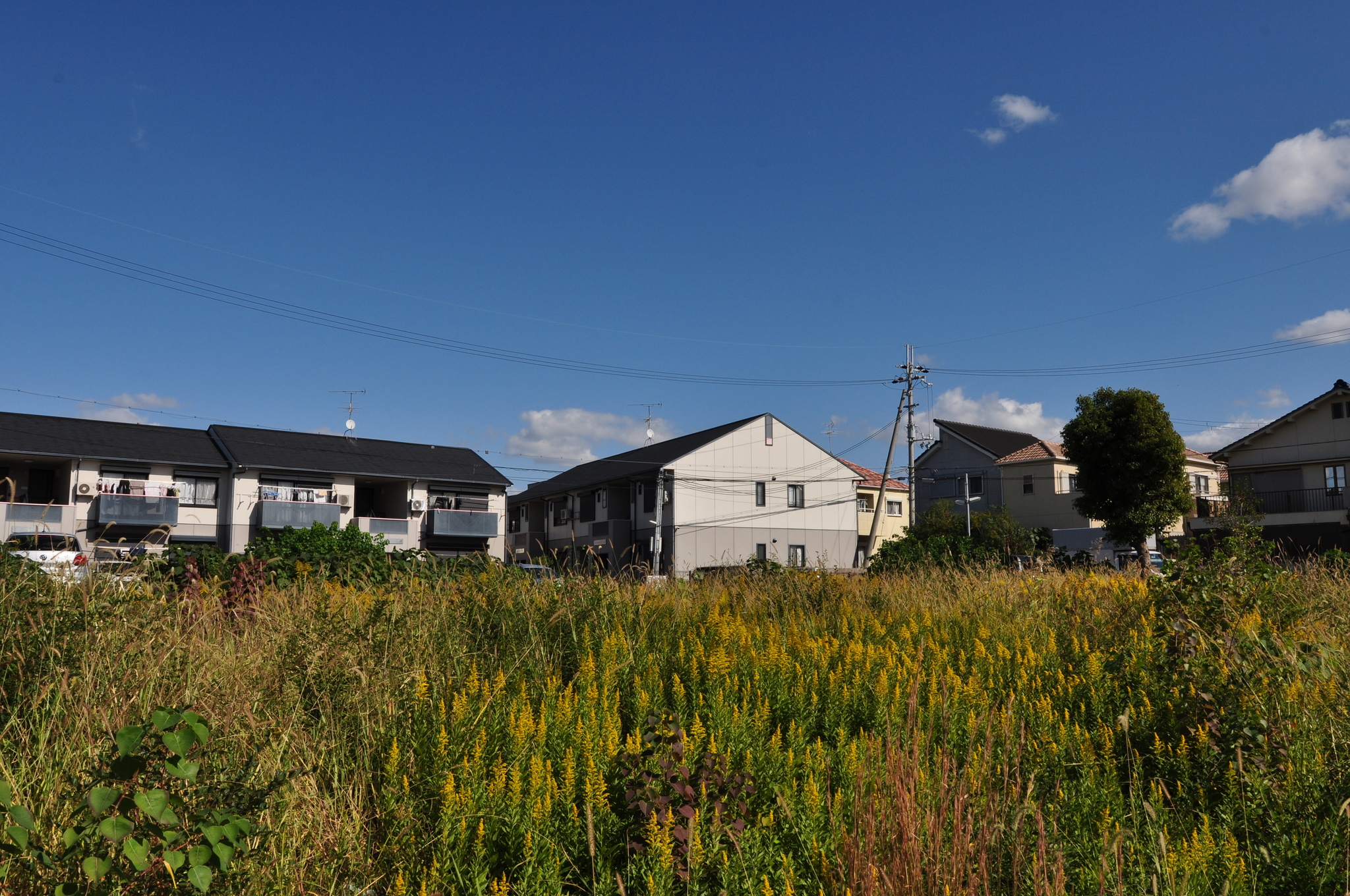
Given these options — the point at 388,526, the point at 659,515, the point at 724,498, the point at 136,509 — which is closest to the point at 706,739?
the point at 659,515

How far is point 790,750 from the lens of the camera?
377cm

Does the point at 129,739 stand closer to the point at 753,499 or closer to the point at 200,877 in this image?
the point at 200,877

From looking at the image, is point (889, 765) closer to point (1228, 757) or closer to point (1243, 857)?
point (1243, 857)

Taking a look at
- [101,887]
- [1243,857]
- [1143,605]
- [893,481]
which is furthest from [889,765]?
[893,481]

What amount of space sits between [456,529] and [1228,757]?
3846 centimetres

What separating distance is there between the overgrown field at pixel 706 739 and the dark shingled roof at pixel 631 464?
35204mm

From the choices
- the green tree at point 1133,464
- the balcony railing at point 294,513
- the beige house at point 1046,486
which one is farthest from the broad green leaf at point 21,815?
the beige house at point 1046,486

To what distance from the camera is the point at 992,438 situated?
165 ft

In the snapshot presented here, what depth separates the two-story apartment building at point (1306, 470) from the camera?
1336 inches

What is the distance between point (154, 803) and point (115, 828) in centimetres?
12

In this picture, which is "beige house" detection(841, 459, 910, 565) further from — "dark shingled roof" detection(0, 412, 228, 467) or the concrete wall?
"dark shingled roof" detection(0, 412, 228, 467)

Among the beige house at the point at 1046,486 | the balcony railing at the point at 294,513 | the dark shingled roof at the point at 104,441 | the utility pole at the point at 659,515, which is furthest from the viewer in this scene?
the beige house at the point at 1046,486

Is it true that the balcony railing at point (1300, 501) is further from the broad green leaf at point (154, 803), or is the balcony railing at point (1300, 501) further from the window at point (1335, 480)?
the broad green leaf at point (154, 803)

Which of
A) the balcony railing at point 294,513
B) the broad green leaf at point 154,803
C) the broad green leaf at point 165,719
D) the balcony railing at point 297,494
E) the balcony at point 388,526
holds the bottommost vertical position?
the broad green leaf at point 154,803
